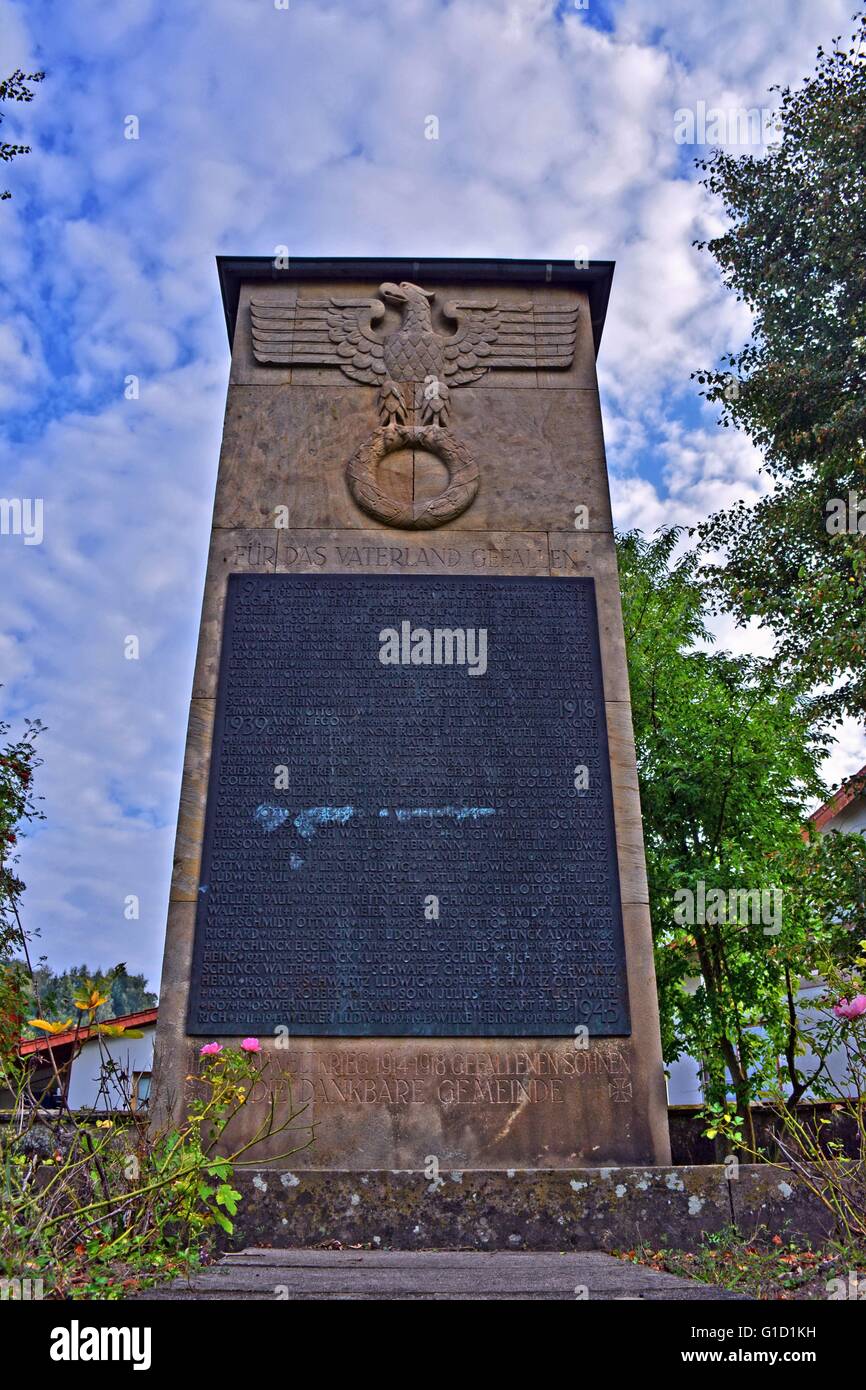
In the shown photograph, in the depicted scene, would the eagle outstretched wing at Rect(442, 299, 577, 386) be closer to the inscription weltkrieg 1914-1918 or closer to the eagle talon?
the eagle talon

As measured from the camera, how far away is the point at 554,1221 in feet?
17.3

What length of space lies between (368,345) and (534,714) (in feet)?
12.4

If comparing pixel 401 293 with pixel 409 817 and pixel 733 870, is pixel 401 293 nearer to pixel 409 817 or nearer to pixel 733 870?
pixel 409 817

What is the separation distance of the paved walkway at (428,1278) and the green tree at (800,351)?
11196 mm

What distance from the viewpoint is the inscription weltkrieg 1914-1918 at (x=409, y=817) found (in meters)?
6.70

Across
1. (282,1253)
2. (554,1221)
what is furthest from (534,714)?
(282,1253)

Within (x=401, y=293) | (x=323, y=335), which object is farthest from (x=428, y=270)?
A: (x=323, y=335)

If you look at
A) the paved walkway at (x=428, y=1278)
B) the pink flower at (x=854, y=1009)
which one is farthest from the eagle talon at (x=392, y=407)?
the paved walkway at (x=428, y=1278)

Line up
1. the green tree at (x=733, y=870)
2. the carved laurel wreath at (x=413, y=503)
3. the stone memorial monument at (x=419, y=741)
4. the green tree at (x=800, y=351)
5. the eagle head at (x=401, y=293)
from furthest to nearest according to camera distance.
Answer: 1. the green tree at (x=800, y=351)
2. the green tree at (x=733, y=870)
3. the eagle head at (x=401, y=293)
4. the carved laurel wreath at (x=413, y=503)
5. the stone memorial monument at (x=419, y=741)

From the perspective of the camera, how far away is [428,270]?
→ 30.6 ft

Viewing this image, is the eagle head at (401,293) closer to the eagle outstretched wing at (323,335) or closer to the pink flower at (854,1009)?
the eagle outstretched wing at (323,335)

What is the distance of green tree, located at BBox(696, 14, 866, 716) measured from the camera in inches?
631

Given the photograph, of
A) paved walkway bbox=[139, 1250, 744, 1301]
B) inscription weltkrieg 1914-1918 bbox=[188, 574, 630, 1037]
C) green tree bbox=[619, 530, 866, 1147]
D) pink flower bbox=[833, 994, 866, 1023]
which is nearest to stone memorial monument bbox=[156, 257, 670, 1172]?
inscription weltkrieg 1914-1918 bbox=[188, 574, 630, 1037]

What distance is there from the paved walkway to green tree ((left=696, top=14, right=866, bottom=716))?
36.7 feet
